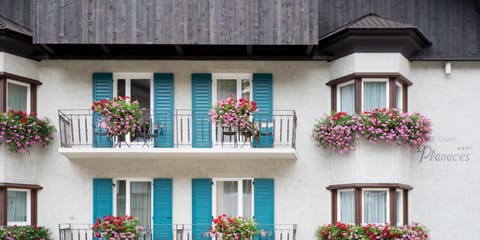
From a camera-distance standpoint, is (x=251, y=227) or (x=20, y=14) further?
(x=20, y=14)

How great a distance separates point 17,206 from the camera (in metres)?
22.3

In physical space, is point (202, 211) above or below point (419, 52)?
below

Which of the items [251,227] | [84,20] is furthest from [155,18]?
[251,227]

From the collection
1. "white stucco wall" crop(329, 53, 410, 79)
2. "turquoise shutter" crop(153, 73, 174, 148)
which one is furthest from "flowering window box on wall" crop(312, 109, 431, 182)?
"turquoise shutter" crop(153, 73, 174, 148)

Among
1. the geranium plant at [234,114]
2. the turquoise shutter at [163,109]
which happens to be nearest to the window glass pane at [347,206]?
the geranium plant at [234,114]

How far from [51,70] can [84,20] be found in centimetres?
171

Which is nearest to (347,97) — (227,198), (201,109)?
(201,109)

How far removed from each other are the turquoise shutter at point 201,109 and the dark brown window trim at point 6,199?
12.0 feet

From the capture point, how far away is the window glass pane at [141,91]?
909 inches

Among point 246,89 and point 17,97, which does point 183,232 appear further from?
point 17,97

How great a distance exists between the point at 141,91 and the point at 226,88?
76.0 inches

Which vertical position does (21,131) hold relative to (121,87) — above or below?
below

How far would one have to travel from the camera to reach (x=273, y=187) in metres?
22.6

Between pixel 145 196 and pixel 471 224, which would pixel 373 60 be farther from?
pixel 145 196
